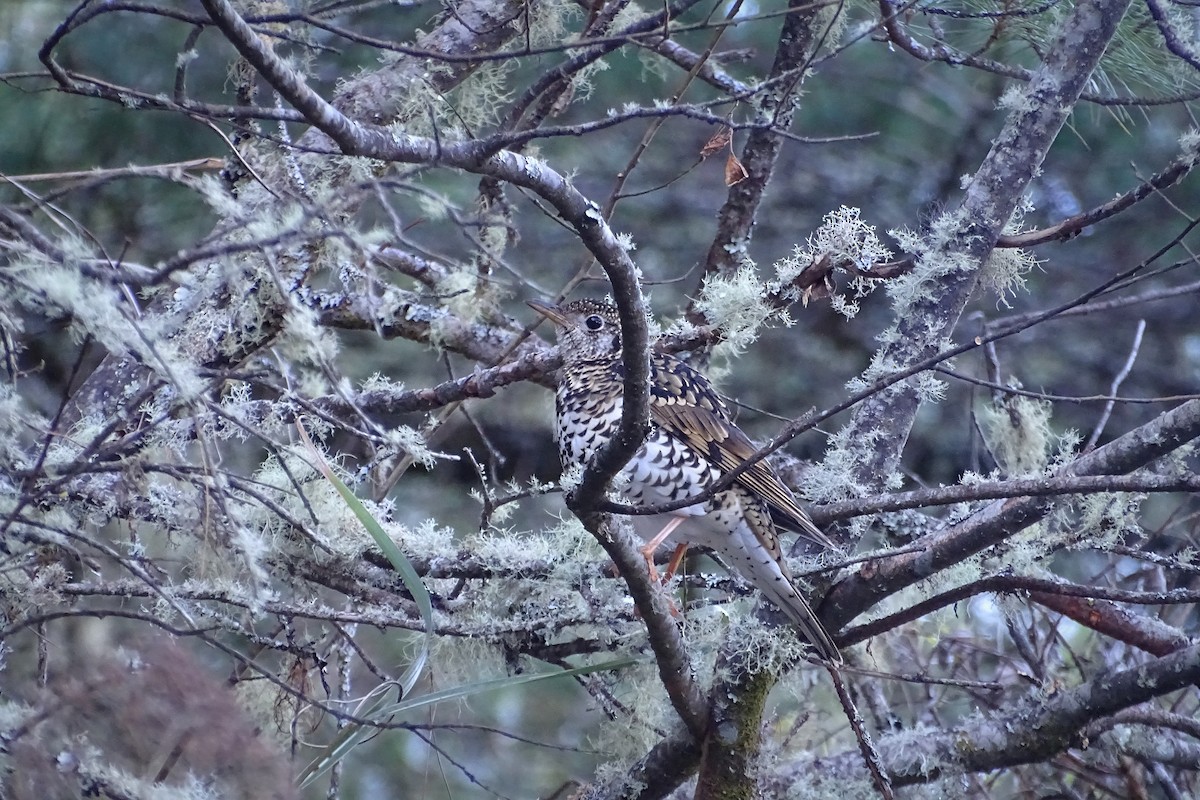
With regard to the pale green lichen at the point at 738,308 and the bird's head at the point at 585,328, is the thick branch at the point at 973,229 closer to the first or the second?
the pale green lichen at the point at 738,308

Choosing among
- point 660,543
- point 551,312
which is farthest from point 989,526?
point 551,312

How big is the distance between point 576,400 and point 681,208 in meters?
2.36

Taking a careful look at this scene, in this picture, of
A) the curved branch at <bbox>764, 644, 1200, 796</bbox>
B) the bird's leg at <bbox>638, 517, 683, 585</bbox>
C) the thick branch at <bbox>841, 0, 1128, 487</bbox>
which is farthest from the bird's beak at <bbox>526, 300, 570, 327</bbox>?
the curved branch at <bbox>764, 644, 1200, 796</bbox>

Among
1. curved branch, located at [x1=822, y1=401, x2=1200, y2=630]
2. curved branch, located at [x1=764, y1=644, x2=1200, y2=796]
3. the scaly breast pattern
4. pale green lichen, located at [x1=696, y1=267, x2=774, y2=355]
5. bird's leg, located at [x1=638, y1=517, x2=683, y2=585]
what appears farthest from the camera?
the scaly breast pattern

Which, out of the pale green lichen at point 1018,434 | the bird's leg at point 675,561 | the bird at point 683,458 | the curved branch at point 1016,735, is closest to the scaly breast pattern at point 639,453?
the bird at point 683,458

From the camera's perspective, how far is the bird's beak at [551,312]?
3582 millimetres

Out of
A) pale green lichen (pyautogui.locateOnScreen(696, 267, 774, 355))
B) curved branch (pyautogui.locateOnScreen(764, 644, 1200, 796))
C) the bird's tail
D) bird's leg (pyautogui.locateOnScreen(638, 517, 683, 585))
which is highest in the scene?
pale green lichen (pyautogui.locateOnScreen(696, 267, 774, 355))

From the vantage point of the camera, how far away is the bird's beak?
358cm

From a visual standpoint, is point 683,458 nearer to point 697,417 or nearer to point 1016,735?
point 697,417

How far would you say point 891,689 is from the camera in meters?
4.34

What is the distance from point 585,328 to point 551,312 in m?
0.15

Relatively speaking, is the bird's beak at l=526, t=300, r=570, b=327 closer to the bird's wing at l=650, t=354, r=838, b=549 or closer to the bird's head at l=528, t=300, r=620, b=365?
the bird's head at l=528, t=300, r=620, b=365

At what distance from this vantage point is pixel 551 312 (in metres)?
3.66

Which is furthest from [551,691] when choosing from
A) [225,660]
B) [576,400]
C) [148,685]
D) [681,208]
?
[148,685]
